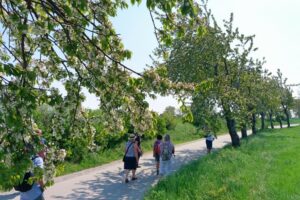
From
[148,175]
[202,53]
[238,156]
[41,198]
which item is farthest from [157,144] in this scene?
[41,198]

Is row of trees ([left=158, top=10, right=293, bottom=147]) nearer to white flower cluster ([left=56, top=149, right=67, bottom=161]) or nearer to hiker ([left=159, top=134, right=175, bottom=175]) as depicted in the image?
hiker ([left=159, top=134, right=175, bottom=175])

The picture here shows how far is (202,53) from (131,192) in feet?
38.4

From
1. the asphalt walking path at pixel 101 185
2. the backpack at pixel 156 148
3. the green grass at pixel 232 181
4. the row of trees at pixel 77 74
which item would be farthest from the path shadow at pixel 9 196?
the row of trees at pixel 77 74

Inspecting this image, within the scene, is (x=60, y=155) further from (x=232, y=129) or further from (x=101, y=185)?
(x=232, y=129)

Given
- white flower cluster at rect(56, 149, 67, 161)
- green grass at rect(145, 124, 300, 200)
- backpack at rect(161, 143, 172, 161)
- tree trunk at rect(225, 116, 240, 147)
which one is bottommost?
green grass at rect(145, 124, 300, 200)

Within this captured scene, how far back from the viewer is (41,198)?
26.7ft

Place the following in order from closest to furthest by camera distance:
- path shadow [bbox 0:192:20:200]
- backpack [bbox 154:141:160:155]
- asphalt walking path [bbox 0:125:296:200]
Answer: path shadow [bbox 0:192:20:200] → asphalt walking path [bbox 0:125:296:200] → backpack [bbox 154:141:160:155]

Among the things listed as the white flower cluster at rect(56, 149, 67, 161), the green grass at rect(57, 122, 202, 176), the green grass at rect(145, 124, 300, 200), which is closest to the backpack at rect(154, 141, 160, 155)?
the green grass at rect(145, 124, 300, 200)

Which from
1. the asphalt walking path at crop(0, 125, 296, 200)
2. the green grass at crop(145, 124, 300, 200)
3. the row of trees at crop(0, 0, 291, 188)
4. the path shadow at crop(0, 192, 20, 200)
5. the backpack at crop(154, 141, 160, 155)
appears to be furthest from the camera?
A: the backpack at crop(154, 141, 160, 155)

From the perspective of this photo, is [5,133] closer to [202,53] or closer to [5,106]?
[5,106]

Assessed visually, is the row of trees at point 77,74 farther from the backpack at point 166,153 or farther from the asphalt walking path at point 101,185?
the backpack at point 166,153

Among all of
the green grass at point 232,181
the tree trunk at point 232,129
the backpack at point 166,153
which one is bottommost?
the green grass at point 232,181

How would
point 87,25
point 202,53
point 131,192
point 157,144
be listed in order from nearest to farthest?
point 87,25
point 131,192
point 157,144
point 202,53

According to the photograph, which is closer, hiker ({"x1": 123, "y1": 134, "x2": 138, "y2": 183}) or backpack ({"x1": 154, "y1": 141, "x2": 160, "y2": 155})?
hiker ({"x1": 123, "y1": 134, "x2": 138, "y2": 183})
